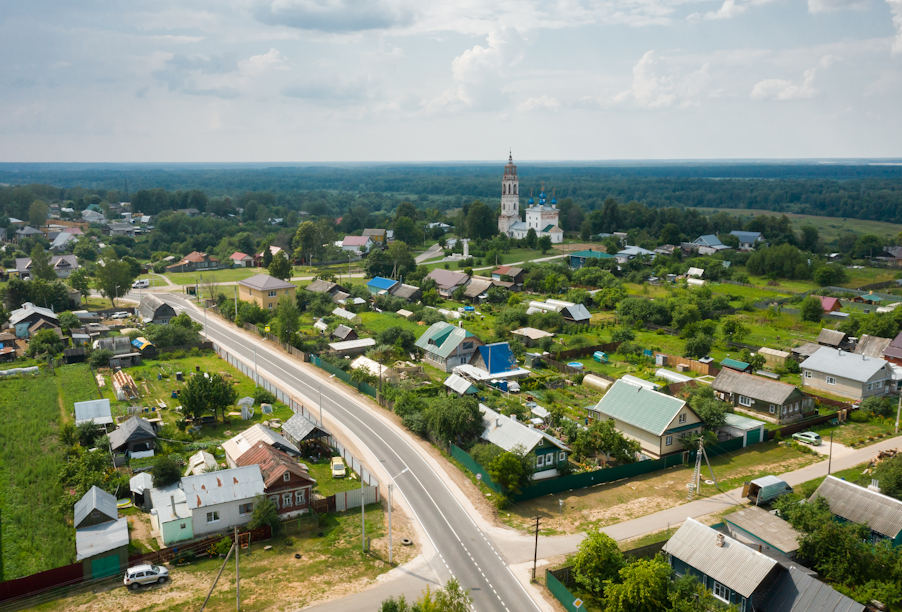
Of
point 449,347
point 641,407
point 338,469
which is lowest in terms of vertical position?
point 338,469

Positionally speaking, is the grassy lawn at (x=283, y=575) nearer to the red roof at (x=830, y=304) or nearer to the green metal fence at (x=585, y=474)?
the green metal fence at (x=585, y=474)

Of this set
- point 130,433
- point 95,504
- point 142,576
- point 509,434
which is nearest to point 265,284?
point 130,433

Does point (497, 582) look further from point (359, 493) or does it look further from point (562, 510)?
point (359, 493)

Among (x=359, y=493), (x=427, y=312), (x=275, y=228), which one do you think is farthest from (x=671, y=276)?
(x=275, y=228)

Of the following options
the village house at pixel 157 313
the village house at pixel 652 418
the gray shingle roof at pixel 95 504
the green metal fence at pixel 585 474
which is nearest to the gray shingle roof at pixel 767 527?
the green metal fence at pixel 585 474

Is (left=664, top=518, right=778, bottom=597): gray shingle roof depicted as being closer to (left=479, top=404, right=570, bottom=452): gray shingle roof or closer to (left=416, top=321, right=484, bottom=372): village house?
(left=479, top=404, right=570, bottom=452): gray shingle roof

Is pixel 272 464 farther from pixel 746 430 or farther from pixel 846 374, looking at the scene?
pixel 846 374
